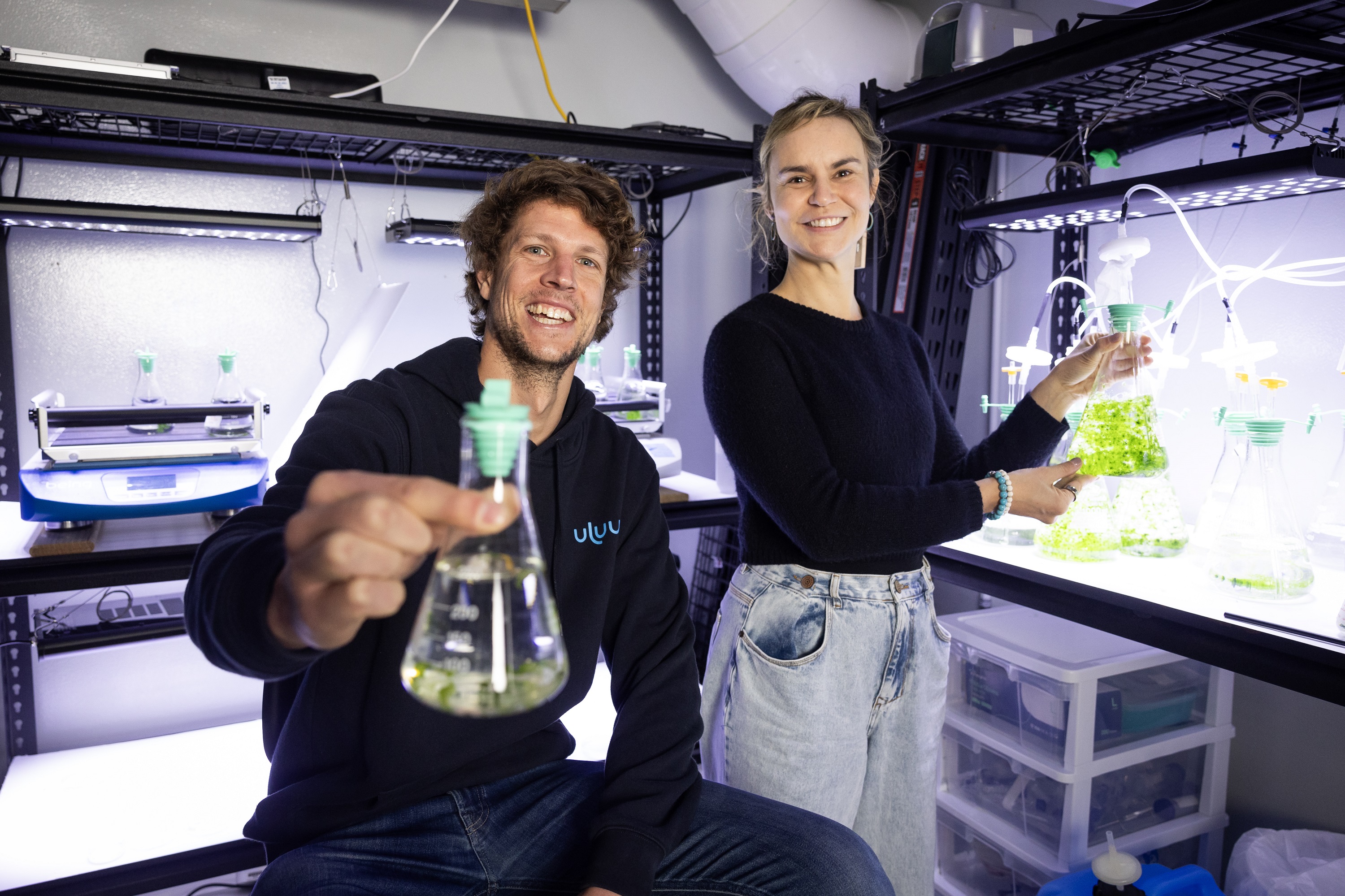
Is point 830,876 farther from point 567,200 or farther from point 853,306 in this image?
point 567,200

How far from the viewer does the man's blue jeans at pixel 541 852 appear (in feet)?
3.05

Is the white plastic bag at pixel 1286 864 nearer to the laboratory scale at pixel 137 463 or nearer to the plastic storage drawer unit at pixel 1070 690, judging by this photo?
the plastic storage drawer unit at pixel 1070 690

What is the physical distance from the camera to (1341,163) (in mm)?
1188

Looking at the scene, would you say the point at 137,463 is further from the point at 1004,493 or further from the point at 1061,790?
the point at 1061,790

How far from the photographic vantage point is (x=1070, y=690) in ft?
5.06

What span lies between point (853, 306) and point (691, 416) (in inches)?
62.3

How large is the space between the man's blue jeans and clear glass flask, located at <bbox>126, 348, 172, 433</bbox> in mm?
1282

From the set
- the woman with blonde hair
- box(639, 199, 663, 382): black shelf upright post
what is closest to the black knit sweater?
the woman with blonde hair

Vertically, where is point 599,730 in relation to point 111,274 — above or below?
below

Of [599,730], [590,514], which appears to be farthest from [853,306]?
[599,730]

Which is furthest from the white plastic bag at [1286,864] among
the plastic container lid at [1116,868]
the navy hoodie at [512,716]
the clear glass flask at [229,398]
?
the clear glass flask at [229,398]

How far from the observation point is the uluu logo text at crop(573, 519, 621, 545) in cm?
111

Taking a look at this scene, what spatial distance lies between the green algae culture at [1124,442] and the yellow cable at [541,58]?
154 centimetres

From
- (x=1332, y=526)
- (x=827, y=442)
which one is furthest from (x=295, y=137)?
(x=1332, y=526)
